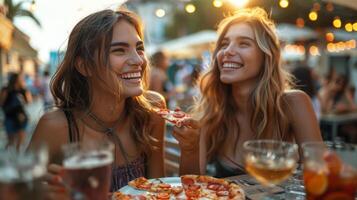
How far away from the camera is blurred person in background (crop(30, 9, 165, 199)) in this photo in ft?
6.51

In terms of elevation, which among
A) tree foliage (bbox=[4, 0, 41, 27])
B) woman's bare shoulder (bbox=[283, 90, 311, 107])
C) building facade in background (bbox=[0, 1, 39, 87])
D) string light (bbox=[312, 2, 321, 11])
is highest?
tree foliage (bbox=[4, 0, 41, 27])

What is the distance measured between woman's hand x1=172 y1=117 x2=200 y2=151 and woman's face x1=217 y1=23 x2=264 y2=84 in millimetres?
656

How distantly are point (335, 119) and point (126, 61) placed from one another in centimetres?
563

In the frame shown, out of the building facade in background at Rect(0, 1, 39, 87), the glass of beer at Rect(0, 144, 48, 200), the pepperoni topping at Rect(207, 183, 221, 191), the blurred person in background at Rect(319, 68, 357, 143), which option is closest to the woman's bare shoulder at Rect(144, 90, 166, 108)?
the pepperoni topping at Rect(207, 183, 221, 191)

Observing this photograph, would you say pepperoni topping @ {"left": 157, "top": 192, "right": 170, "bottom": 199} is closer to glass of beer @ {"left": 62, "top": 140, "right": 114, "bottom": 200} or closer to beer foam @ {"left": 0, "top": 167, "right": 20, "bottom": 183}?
A: glass of beer @ {"left": 62, "top": 140, "right": 114, "bottom": 200}

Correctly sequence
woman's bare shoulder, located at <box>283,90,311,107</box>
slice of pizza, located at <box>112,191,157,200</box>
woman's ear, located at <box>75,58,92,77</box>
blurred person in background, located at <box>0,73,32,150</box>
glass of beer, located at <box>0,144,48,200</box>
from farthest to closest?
1. blurred person in background, located at <box>0,73,32,150</box>
2. woman's bare shoulder, located at <box>283,90,311,107</box>
3. woman's ear, located at <box>75,58,92,77</box>
4. slice of pizza, located at <box>112,191,157,200</box>
5. glass of beer, located at <box>0,144,48,200</box>

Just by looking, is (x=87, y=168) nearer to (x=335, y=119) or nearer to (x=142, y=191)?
(x=142, y=191)

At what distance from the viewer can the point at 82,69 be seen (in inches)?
84.1

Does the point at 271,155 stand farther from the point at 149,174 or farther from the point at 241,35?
the point at 241,35

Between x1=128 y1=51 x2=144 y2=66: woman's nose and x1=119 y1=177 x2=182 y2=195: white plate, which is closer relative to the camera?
x1=119 y1=177 x2=182 y2=195: white plate

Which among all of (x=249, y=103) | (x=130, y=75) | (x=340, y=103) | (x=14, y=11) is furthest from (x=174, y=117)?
(x=340, y=103)

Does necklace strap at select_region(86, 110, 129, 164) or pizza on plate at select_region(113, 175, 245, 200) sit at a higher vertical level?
necklace strap at select_region(86, 110, 129, 164)

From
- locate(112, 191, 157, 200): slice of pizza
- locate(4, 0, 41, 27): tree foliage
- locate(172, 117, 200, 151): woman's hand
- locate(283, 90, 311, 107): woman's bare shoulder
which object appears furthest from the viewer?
locate(4, 0, 41, 27): tree foliage

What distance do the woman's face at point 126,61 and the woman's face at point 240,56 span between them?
2.46 feet
